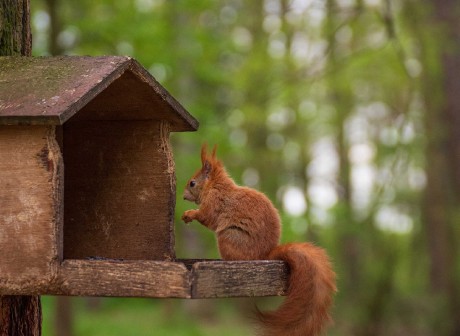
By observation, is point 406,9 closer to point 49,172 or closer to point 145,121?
point 145,121

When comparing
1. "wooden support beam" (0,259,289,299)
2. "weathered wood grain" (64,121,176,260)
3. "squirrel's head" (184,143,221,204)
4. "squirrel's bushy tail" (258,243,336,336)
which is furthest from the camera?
"squirrel's head" (184,143,221,204)

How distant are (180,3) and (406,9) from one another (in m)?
3.41

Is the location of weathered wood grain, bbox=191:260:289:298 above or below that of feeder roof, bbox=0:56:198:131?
below

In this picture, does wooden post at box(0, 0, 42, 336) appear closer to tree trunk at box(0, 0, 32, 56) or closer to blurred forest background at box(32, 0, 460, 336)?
tree trunk at box(0, 0, 32, 56)

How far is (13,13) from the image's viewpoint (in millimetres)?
3879

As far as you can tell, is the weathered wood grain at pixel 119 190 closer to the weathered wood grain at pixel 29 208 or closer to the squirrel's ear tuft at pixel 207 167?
the squirrel's ear tuft at pixel 207 167

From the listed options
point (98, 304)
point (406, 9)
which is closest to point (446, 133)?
point (406, 9)

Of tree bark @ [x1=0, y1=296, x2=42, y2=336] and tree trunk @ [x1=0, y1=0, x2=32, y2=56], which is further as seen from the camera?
tree trunk @ [x1=0, y1=0, x2=32, y2=56]

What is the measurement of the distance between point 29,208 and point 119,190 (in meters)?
0.94

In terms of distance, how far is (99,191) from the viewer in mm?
4004

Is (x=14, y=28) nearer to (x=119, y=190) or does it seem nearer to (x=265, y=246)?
(x=119, y=190)

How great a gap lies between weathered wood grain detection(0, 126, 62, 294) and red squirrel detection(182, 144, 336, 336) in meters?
0.83

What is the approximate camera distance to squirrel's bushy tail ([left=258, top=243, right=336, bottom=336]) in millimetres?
3197

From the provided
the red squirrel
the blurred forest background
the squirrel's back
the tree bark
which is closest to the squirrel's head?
the red squirrel
